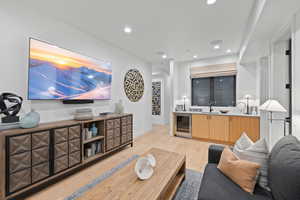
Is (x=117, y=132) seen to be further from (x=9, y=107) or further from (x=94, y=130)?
(x=9, y=107)

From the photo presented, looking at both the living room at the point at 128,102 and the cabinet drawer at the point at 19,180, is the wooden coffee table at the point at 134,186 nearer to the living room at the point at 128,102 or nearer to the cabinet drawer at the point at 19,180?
the living room at the point at 128,102

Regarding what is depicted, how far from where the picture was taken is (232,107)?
4039 millimetres

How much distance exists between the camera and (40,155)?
169cm

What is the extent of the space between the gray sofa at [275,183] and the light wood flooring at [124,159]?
116 cm

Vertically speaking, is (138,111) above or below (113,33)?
below

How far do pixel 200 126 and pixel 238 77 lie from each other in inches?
75.2

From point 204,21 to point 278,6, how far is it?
3.30ft

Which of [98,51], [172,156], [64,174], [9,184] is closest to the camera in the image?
[9,184]

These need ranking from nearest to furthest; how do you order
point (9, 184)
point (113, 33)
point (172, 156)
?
1. point (9, 184)
2. point (172, 156)
3. point (113, 33)

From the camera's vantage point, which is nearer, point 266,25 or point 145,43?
point 266,25

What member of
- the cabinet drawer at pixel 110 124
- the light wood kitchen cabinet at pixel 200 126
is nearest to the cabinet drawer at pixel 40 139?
Answer: the cabinet drawer at pixel 110 124

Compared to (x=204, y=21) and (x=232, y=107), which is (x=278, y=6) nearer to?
(x=204, y=21)

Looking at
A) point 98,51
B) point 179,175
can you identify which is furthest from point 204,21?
point 179,175

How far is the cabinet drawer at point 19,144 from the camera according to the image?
145cm
